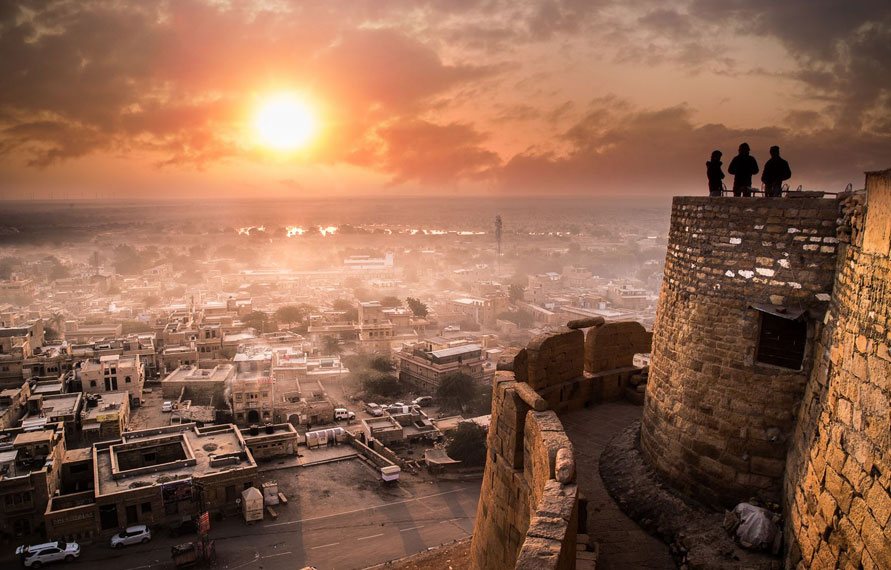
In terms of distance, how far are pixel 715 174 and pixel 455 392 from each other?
4221 cm

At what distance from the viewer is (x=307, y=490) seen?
1272 inches

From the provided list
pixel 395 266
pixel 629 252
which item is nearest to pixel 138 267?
pixel 395 266

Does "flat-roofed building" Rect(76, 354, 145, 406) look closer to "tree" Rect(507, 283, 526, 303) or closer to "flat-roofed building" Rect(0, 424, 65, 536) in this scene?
"flat-roofed building" Rect(0, 424, 65, 536)

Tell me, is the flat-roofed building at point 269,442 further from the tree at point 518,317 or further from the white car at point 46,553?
the tree at point 518,317

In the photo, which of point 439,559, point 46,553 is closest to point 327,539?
point 439,559

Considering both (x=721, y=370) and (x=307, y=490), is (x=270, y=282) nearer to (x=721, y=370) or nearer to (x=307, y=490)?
(x=307, y=490)

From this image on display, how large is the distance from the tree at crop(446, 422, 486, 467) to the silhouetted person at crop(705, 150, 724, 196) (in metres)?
30.1

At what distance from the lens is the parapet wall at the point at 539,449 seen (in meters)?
4.79

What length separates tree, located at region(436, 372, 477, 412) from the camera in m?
47.9

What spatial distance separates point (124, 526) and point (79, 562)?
7.92ft

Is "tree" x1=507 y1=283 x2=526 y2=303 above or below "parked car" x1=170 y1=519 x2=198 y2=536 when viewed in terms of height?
above

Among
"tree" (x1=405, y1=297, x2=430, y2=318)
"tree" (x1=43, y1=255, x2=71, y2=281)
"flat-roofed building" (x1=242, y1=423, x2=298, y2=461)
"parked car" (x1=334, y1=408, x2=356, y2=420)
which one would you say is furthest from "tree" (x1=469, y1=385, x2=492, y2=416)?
"tree" (x1=43, y1=255, x2=71, y2=281)

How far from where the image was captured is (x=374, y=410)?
45.0 m

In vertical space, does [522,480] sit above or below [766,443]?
below
